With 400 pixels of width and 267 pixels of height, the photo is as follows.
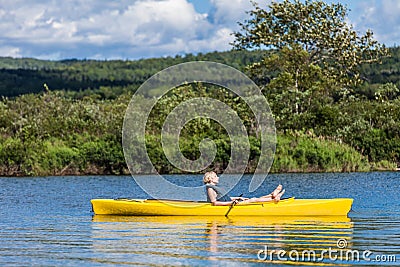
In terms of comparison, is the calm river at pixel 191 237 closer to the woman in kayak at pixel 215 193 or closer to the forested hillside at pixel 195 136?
the woman in kayak at pixel 215 193

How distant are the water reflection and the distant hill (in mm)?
75709

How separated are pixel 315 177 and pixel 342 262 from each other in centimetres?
2260

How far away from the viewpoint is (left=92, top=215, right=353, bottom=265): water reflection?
13414mm

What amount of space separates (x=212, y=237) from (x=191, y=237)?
0.42 meters

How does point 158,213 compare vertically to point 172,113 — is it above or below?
below

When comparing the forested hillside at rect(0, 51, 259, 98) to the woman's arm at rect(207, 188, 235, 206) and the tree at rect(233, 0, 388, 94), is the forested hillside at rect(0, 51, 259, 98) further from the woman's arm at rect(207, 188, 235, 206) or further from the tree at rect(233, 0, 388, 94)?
the woman's arm at rect(207, 188, 235, 206)

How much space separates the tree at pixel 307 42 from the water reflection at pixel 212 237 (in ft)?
97.5

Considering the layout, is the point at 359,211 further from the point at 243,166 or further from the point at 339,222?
the point at 243,166

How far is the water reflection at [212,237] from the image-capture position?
44.0 ft

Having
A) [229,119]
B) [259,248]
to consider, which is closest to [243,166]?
→ [229,119]

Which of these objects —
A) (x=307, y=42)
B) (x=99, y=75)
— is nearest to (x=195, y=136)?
(x=307, y=42)

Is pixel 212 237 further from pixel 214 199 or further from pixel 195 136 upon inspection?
pixel 195 136

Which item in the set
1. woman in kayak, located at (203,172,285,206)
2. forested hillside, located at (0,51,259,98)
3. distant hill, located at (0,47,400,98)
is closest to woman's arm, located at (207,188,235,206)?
woman in kayak, located at (203,172,285,206)

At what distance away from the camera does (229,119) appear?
45.3 meters
